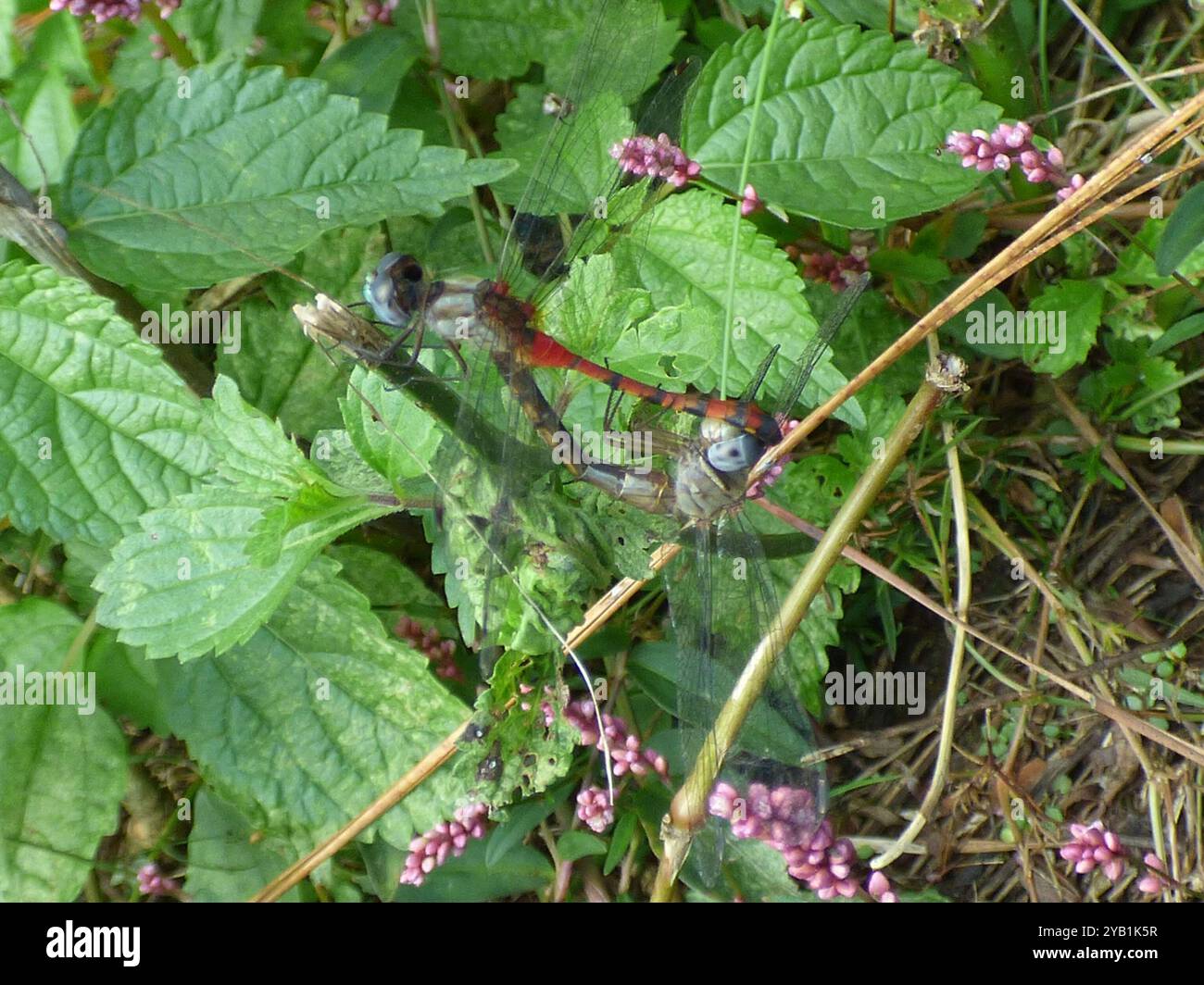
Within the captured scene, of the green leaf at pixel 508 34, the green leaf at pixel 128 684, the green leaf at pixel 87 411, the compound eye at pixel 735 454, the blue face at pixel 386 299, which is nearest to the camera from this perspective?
the compound eye at pixel 735 454

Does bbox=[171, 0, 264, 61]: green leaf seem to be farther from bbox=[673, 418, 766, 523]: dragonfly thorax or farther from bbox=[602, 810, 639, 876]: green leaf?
Result: bbox=[602, 810, 639, 876]: green leaf

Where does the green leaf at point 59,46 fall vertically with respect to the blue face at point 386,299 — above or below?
above

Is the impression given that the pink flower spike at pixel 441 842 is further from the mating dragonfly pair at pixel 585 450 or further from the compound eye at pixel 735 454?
the compound eye at pixel 735 454

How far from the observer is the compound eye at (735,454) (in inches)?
55.5

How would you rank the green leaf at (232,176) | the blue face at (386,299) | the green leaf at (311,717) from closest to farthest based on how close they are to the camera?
the blue face at (386,299), the green leaf at (232,176), the green leaf at (311,717)

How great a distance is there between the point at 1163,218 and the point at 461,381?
127 cm

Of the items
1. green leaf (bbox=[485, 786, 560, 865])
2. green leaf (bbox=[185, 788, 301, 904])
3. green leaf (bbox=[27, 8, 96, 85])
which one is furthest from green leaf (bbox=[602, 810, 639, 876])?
green leaf (bbox=[27, 8, 96, 85])

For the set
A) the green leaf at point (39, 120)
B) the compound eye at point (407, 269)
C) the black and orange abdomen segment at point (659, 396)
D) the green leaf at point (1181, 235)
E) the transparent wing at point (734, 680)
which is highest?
the green leaf at point (39, 120)

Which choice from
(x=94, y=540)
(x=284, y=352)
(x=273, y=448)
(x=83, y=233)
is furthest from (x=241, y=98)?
(x=94, y=540)

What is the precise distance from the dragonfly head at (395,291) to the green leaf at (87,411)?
340mm

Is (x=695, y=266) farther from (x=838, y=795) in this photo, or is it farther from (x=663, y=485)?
(x=838, y=795)

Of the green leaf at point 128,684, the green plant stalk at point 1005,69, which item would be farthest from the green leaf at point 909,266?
the green leaf at point 128,684

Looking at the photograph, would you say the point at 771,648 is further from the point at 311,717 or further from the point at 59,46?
the point at 59,46

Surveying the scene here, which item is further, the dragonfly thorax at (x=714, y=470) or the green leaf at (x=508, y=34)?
the green leaf at (x=508, y=34)
